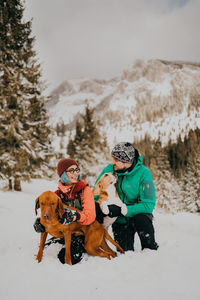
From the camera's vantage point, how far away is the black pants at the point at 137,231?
310cm

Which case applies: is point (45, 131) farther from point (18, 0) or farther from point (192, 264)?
point (192, 264)

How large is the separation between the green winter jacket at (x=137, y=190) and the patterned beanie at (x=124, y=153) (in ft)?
0.64

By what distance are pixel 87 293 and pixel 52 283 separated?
0.49 meters

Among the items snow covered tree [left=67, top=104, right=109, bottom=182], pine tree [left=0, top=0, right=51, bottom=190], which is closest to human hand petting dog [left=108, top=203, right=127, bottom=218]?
pine tree [left=0, top=0, right=51, bottom=190]

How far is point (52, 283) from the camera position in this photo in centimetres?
240

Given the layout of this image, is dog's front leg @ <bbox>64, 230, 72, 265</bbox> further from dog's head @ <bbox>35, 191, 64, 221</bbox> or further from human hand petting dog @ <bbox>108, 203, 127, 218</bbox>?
human hand petting dog @ <bbox>108, 203, 127, 218</bbox>

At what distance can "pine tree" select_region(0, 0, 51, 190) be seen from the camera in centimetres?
1127

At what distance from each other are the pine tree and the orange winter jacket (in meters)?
8.95

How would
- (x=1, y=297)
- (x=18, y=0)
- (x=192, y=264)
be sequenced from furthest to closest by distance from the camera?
(x=18, y=0), (x=192, y=264), (x=1, y=297)

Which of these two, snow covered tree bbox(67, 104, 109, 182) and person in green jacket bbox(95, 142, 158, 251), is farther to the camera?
snow covered tree bbox(67, 104, 109, 182)

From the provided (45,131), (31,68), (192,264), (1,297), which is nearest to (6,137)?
(45,131)

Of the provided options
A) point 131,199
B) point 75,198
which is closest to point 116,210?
point 131,199

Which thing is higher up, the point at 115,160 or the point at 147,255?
the point at 115,160

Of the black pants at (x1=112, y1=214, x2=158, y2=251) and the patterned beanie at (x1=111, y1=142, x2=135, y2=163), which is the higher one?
the patterned beanie at (x1=111, y1=142, x2=135, y2=163)
